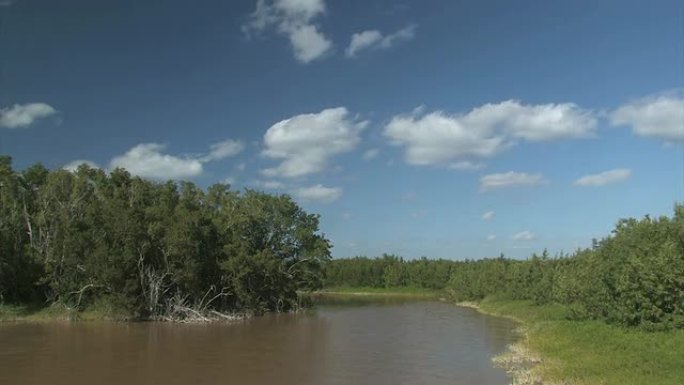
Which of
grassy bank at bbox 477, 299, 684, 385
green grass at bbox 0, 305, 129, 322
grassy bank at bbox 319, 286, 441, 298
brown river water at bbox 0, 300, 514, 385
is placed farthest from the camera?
grassy bank at bbox 319, 286, 441, 298

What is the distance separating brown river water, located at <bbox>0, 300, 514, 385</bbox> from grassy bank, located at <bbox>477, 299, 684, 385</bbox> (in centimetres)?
259

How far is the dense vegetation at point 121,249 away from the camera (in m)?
57.2

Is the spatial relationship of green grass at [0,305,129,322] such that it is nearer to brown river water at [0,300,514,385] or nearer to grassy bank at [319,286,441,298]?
brown river water at [0,300,514,385]

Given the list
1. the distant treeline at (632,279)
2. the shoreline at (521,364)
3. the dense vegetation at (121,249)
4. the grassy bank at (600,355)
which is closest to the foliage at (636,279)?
the distant treeline at (632,279)

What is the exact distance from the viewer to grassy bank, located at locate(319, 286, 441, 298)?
139 metres

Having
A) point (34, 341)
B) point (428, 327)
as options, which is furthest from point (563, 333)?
point (34, 341)

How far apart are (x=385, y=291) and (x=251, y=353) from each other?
11229 centimetres

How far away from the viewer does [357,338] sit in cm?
4784

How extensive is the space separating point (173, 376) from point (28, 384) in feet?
19.8

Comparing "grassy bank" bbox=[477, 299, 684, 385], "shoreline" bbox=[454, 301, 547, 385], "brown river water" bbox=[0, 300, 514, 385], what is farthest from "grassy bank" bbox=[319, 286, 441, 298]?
"shoreline" bbox=[454, 301, 547, 385]

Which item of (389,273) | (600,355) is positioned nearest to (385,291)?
(389,273)

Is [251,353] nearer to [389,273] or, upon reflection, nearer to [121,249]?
[121,249]

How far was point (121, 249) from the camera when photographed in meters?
57.2

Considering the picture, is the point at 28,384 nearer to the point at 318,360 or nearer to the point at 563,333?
the point at 318,360
